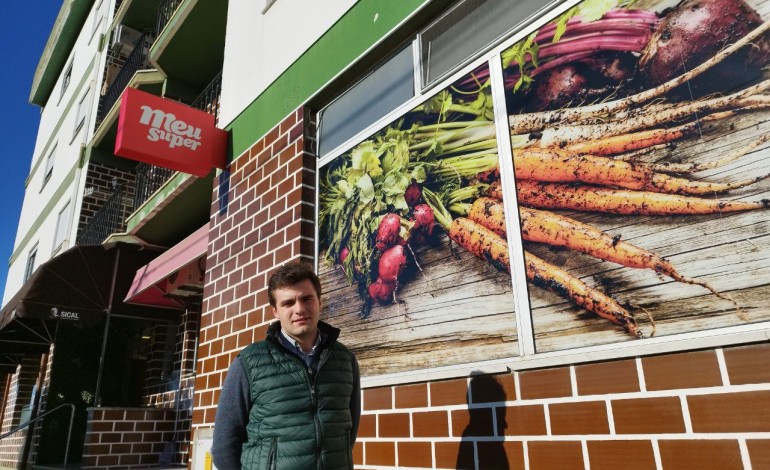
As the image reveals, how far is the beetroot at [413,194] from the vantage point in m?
3.43

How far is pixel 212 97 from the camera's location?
29.1ft

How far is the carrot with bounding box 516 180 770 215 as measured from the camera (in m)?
2.17

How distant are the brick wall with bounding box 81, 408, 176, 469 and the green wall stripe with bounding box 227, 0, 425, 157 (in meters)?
4.31

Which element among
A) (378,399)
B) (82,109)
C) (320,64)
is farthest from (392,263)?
(82,109)

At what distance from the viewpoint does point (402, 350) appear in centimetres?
330

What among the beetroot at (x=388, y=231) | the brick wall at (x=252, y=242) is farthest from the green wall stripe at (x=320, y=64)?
the beetroot at (x=388, y=231)

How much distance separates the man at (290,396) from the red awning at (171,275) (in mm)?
3889

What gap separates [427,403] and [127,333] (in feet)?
27.4

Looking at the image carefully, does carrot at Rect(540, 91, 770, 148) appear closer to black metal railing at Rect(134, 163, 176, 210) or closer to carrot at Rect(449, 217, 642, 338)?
carrot at Rect(449, 217, 642, 338)

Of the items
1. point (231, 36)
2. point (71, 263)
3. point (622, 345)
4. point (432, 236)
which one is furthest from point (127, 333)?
point (622, 345)

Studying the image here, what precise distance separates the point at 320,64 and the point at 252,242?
1560 millimetres

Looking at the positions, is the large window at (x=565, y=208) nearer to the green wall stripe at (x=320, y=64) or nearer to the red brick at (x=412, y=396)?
the red brick at (x=412, y=396)

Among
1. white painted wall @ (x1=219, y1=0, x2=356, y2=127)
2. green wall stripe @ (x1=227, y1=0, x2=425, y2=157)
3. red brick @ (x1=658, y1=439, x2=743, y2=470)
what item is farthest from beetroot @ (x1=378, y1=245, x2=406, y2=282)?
white painted wall @ (x1=219, y1=0, x2=356, y2=127)

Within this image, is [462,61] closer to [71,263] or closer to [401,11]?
[401,11]
